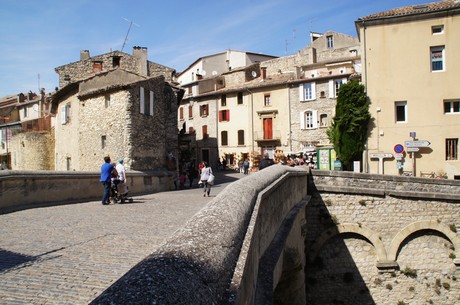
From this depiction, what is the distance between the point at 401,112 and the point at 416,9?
595cm

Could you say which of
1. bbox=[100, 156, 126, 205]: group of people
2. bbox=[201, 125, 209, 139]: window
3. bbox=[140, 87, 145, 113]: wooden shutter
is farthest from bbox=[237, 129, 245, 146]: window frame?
bbox=[100, 156, 126, 205]: group of people

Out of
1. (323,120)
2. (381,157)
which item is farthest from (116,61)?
(323,120)

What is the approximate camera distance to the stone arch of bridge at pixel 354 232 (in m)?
16.7

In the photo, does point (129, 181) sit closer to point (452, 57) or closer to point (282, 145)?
point (452, 57)

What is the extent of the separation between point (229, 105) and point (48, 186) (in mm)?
36793

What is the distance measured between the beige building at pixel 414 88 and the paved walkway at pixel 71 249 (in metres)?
17.2

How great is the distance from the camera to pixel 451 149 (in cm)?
2338

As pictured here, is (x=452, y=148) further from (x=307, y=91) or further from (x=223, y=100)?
Result: (x=223, y=100)

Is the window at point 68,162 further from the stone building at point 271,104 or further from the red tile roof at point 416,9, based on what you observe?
the red tile roof at point 416,9

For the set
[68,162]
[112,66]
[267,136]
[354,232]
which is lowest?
[354,232]

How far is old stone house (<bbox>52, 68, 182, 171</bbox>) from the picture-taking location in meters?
20.3

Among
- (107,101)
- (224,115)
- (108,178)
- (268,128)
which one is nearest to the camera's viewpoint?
(108,178)

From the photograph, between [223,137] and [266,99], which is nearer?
[266,99]

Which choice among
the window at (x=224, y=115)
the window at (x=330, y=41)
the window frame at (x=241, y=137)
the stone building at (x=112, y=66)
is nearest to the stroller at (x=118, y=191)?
the stone building at (x=112, y=66)
